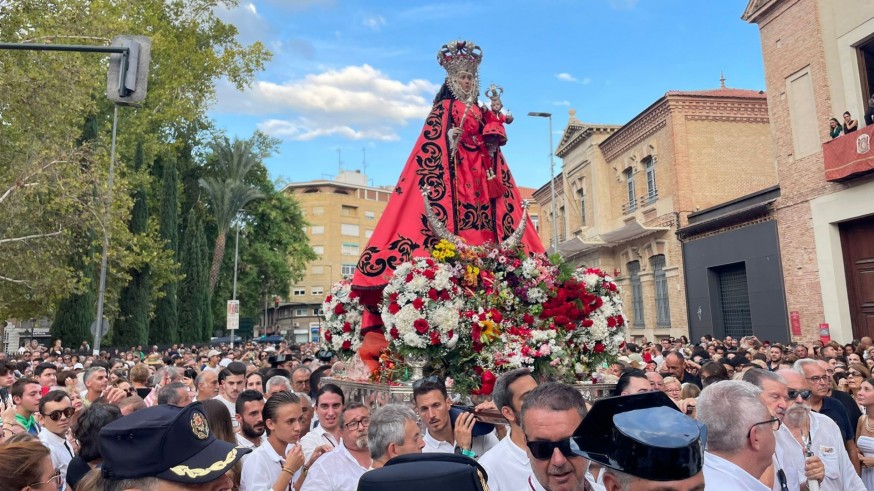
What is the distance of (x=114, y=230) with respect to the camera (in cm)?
2112

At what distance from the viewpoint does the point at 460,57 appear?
690cm

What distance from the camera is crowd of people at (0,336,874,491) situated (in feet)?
6.63

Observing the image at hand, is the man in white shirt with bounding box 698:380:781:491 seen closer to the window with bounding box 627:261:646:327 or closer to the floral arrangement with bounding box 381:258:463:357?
the floral arrangement with bounding box 381:258:463:357

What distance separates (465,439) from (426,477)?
2207 millimetres

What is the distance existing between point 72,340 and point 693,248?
2485cm

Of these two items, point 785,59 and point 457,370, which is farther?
point 785,59

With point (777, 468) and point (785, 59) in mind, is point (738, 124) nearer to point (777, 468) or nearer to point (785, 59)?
point (785, 59)

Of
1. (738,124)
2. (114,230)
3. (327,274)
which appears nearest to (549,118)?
(738,124)

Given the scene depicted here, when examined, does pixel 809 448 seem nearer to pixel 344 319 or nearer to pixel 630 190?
pixel 344 319

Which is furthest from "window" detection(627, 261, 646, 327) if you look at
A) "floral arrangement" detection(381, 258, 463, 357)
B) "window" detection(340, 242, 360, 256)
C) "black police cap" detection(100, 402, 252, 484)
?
"window" detection(340, 242, 360, 256)

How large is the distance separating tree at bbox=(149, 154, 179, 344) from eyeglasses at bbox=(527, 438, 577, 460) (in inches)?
1287

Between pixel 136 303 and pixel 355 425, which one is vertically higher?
pixel 136 303

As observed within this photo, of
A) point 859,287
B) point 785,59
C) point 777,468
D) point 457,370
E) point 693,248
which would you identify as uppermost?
point 785,59

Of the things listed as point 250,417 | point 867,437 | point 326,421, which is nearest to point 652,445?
point 326,421
